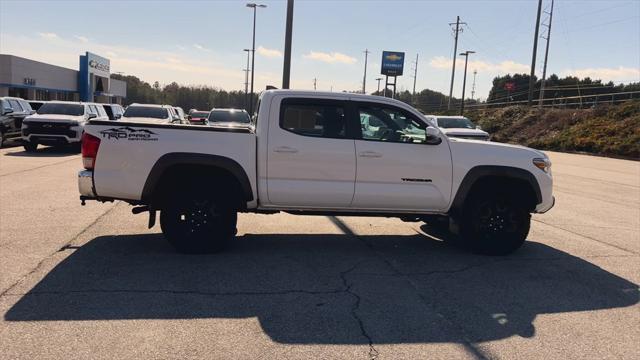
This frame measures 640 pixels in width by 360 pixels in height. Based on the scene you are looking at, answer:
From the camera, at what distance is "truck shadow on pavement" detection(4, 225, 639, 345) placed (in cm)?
439

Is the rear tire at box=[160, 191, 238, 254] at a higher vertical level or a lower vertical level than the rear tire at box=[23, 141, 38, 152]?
higher

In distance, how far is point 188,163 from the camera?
6000mm

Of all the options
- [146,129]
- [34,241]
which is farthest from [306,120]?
[34,241]

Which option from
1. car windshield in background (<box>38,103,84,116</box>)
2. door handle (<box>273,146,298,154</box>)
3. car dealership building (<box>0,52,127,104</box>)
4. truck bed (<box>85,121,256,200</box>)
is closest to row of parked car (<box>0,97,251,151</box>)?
car windshield in background (<box>38,103,84,116</box>)

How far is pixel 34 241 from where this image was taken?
21.4 feet

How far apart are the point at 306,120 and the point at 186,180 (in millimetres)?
1571

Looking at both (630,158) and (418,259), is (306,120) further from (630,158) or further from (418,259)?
(630,158)

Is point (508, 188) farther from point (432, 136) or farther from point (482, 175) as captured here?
point (432, 136)

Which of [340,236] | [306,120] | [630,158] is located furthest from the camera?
[630,158]

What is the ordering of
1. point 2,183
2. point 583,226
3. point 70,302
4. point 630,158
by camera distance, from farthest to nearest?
point 630,158 < point 2,183 < point 583,226 < point 70,302

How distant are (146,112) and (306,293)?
15464 mm

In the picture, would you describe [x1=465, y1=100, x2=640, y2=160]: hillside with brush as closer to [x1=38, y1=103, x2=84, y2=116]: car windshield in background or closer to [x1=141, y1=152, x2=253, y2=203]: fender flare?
[x1=38, y1=103, x2=84, y2=116]: car windshield in background

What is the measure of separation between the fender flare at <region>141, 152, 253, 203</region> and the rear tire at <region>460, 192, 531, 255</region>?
2865mm

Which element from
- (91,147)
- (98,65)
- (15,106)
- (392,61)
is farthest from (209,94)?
(91,147)
